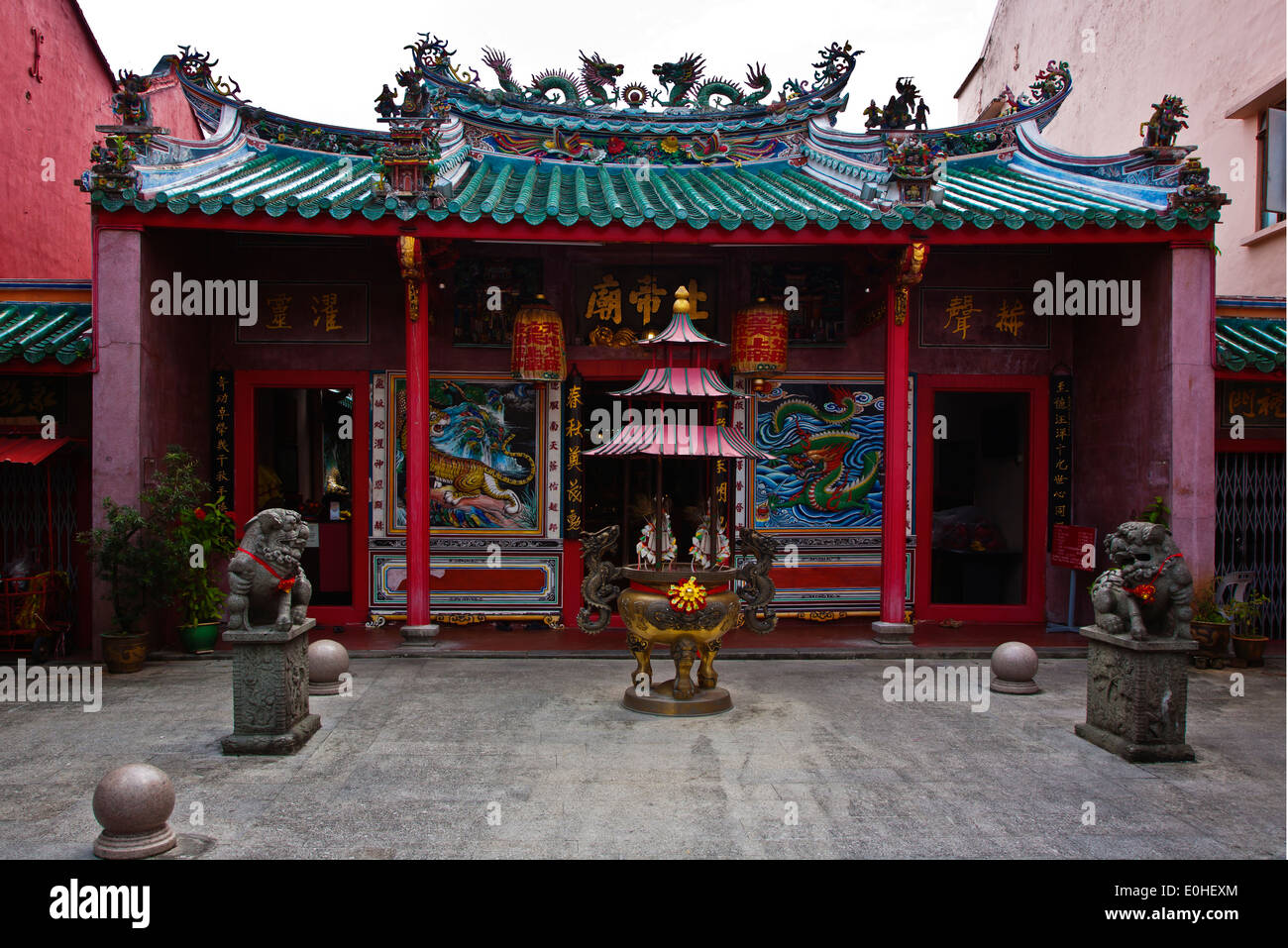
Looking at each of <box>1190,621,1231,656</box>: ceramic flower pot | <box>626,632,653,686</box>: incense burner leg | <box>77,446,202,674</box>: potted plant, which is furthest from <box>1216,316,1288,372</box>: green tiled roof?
<box>77,446,202,674</box>: potted plant

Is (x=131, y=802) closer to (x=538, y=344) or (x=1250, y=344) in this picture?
(x=538, y=344)

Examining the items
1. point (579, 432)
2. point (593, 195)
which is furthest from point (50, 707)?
point (593, 195)

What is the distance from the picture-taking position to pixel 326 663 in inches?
278

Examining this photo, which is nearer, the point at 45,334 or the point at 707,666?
the point at 707,666

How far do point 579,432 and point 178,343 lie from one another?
13.1ft

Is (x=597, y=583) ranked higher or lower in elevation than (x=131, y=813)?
higher

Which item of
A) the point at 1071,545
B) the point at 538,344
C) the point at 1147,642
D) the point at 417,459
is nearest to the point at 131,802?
the point at 417,459

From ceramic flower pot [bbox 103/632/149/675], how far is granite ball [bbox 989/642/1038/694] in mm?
7142

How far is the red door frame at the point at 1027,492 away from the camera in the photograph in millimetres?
9875

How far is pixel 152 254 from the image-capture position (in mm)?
8109

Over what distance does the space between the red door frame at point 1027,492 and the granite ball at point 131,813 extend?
25.7 ft

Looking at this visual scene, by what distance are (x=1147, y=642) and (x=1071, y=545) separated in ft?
13.5

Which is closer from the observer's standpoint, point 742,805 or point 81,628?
point 742,805

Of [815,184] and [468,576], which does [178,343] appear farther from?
[815,184]
